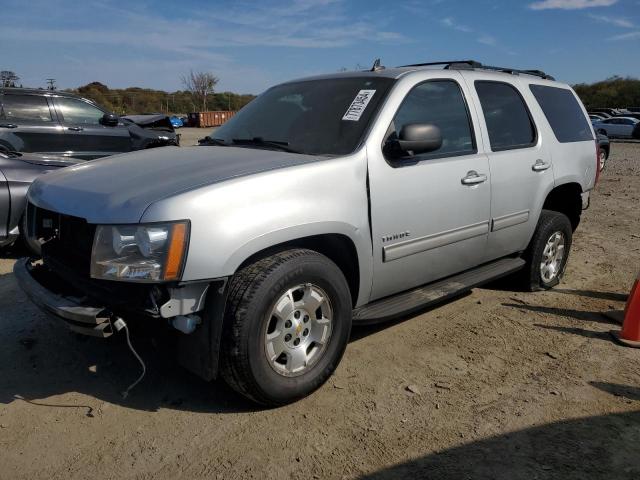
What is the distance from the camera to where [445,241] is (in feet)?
12.3

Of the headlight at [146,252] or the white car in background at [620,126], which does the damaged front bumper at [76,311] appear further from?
the white car in background at [620,126]

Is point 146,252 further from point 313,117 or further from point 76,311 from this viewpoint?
point 313,117

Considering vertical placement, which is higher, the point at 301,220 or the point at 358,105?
the point at 358,105

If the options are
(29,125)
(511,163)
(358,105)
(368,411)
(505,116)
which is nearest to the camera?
(368,411)

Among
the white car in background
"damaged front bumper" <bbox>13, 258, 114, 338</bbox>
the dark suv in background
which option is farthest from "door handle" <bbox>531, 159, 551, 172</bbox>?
the white car in background

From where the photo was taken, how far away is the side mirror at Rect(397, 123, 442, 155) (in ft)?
10.6

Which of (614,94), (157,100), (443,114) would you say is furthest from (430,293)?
(614,94)

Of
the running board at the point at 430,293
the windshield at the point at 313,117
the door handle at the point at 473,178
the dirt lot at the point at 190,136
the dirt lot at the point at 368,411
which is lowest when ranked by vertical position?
the dirt lot at the point at 368,411

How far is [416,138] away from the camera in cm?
325

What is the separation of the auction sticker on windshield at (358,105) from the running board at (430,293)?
1.22 metres

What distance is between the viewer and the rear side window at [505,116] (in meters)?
4.19

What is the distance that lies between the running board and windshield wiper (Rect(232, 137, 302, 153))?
1.13 m

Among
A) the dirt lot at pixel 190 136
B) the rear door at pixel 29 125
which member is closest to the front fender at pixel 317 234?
the rear door at pixel 29 125

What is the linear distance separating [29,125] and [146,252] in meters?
7.76
